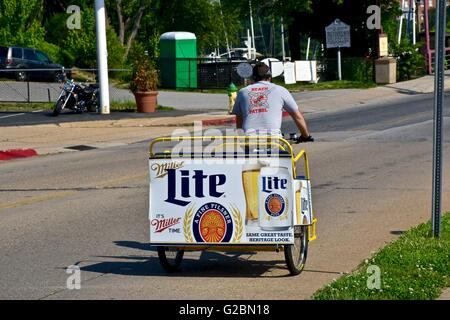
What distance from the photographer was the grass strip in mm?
8414

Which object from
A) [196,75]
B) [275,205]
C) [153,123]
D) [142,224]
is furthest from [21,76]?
[275,205]

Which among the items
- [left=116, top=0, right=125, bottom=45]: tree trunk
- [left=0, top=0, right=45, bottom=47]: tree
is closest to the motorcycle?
[left=0, top=0, right=45, bottom=47]: tree

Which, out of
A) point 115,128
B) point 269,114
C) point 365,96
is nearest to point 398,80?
point 365,96

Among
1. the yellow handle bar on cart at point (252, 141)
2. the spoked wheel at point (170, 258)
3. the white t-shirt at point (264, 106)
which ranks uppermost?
the white t-shirt at point (264, 106)

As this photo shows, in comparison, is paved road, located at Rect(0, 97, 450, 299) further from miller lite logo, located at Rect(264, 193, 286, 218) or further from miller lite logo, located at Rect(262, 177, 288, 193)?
miller lite logo, located at Rect(262, 177, 288, 193)

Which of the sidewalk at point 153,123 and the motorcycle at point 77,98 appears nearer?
the sidewalk at point 153,123

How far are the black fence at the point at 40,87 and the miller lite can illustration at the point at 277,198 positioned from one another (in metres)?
25.1

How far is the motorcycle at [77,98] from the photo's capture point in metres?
31.0

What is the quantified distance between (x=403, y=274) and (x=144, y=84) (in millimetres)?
22821

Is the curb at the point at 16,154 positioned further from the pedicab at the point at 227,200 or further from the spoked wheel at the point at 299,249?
the spoked wheel at the point at 299,249

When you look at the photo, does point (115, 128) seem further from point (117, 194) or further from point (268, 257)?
point (268, 257)

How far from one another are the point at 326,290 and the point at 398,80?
38987mm

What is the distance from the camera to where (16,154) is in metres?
23.1

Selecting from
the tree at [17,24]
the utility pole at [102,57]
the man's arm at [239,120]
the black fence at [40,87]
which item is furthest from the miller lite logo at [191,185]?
the tree at [17,24]
